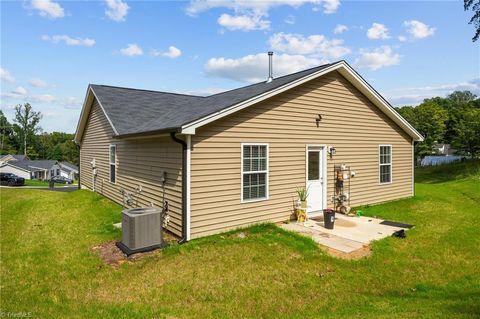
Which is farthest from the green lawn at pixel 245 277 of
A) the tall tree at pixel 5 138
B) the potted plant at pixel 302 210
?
the tall tree at pixel 5 138

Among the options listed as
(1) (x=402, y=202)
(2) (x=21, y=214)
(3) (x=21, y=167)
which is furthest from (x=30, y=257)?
(3) (x=21, y=167)

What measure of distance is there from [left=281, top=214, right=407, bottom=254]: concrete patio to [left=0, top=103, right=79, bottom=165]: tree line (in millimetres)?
69865

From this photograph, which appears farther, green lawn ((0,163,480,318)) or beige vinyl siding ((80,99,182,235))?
beige vinyl siding ((80,99,182,235))

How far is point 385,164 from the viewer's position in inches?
455

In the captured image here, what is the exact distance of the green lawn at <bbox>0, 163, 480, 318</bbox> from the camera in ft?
13.8

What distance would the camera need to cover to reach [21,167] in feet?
165

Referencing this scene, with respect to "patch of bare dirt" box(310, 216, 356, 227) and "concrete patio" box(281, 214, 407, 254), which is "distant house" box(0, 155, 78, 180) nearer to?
"patch of bare dirt" box(310, 216, 356, 227)

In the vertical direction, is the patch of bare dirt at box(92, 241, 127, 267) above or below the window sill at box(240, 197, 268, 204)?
below

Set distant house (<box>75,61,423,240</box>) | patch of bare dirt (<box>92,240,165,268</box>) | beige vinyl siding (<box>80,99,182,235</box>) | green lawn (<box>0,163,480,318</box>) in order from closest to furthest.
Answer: green lawn (<box>0,163,480,318</box>)
patch of bare dirt (<box>92,240,165,268</box>)
distant house (<box>75,61,423,240</box>)
beige vinyl siding (<box>80,99,182,235</box>)

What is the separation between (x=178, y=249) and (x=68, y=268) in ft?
6.74

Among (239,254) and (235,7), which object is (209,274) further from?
(235,7)

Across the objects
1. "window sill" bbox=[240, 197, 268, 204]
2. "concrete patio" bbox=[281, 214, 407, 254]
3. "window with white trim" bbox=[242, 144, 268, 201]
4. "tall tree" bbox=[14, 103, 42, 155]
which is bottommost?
"concrete patio" bbox=[281, 214, 407, 254]

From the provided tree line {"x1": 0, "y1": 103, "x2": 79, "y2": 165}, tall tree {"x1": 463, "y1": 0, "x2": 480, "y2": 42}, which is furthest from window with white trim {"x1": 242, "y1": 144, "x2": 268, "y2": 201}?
tree line {"x1": 0, "y1": 103, "x2": 79, "y2": 165}

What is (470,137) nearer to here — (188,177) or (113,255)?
(188,177)
